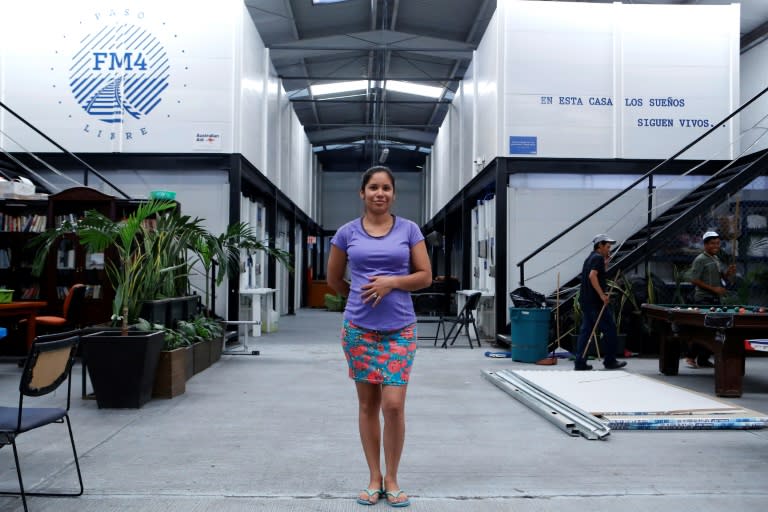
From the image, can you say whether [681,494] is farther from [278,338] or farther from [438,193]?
[438,193]

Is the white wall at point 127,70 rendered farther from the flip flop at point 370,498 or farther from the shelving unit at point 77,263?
the flip flop at point 370,498

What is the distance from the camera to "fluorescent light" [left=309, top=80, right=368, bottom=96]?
16770 millimetres

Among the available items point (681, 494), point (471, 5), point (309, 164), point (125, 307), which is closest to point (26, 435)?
point (125, 307)

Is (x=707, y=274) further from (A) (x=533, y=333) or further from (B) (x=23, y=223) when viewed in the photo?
(B) (x=23, y=223)

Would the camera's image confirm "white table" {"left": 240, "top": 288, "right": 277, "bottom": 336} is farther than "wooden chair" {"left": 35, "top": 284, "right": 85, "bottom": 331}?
Yes

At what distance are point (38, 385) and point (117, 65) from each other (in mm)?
7826

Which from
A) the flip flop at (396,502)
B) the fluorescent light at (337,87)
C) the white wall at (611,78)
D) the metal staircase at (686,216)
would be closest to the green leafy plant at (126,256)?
the flip flop at (396,502)

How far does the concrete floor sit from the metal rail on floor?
7 centimetres

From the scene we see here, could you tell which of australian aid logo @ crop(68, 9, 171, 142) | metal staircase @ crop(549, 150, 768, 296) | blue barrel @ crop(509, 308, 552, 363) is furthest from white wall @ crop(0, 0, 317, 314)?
metal staircase @ crop(549, 150, 768, 296)

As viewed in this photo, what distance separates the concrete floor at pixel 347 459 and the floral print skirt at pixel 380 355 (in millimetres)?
579

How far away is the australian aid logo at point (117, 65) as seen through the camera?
32.4ft

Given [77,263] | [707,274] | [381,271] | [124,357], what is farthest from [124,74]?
[381,271]

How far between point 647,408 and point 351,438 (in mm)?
2106

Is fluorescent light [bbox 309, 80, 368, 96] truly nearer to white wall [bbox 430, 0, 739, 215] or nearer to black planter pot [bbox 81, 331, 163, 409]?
white wall [bbox 430, 0, 739, 215]
